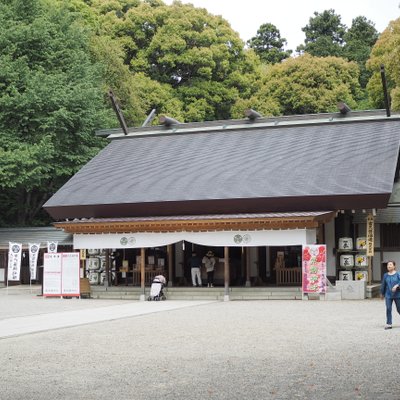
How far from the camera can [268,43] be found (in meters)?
58.0

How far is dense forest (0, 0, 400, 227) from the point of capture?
31781 mm

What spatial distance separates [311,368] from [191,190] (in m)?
16.0

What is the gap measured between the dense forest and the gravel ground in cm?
1755

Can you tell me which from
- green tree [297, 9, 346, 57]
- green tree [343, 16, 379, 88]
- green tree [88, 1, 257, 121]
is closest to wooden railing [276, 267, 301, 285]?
green tree [88, 1, 257, 121]

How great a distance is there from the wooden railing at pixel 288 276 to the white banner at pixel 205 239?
190cm

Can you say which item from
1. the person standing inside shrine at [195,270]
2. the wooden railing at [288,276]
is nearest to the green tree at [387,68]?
the wooden railing at [288,276]

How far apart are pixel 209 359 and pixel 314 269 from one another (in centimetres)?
1174

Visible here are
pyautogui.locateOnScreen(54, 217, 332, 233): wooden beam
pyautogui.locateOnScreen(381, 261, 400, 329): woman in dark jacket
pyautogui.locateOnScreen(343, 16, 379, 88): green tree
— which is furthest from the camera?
pyautogui.locateOnScreen(343, 16, 379, 88): green tree

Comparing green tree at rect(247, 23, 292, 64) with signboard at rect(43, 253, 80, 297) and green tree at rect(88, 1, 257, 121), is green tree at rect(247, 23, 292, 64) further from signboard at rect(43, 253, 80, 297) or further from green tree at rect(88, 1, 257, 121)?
signboard at rect(43, 253, 80, 297)

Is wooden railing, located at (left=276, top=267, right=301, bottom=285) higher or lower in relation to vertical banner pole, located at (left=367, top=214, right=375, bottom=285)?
lower

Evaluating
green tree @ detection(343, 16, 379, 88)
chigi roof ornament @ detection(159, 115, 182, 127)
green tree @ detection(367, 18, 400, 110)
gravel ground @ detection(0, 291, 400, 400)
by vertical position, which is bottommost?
gravel ground @ detection(0, 291, 400, 400)

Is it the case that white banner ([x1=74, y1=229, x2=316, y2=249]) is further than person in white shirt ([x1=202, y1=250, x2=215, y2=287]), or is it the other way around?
person in white shirt ([x1=202, y1=250, x2=215, y2=287])

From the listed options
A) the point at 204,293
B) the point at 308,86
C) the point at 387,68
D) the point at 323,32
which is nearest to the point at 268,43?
the point at 323,32

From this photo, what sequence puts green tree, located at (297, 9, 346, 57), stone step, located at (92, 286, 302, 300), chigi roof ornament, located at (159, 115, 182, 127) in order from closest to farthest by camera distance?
stone step, located at (92, 286, 302, 300), chigi roof ornament, located at (159, 115, 182, 127), green tree, located at (297, 9, 346, 57)
